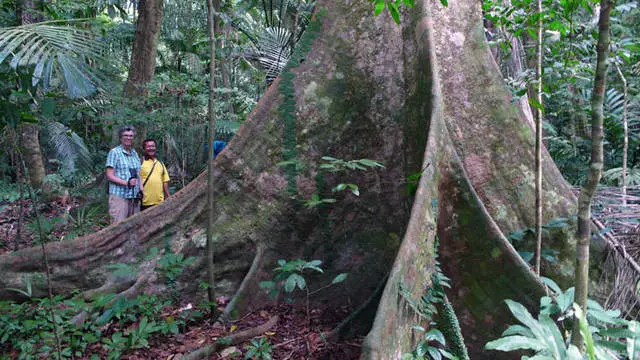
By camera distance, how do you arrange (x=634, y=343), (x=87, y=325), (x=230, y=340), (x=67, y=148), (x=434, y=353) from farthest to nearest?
1. (x=67, y=148)
2. (x=87, y=325)
3. (x=230, y=340)
4. (x=434, y=353)
5. (x=634, y=343)

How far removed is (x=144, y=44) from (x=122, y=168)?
311cm

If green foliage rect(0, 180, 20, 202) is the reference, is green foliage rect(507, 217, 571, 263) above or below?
above

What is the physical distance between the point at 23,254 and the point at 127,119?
10.4ft

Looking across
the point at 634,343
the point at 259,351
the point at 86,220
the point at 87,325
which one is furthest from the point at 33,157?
the point at 634,343

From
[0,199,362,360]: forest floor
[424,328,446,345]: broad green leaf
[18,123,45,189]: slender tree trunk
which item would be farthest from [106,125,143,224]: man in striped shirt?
[18,123,45,189]: slender tree trunk

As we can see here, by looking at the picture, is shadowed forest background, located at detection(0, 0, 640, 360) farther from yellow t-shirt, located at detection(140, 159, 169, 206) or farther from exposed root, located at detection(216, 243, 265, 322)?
yellow t-shirt, located at detection(140, 159, 169, 206)

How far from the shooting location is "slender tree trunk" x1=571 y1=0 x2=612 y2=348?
1.73m

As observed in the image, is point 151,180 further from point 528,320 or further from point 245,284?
point 528,320

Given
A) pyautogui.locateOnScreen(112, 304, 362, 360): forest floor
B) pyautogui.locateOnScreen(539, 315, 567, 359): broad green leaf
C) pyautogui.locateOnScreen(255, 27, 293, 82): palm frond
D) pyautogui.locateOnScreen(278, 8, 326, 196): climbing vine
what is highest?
pyautogui.locateOnScreen(255, 27, 293, 82): palm frond

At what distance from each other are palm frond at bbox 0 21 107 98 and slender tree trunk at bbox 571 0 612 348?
2.41 metres

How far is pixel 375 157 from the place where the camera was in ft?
11.2

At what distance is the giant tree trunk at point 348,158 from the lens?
3230 millimetres

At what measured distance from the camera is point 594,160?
1782mm

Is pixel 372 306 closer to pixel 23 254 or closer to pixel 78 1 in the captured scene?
pixel 23 254
